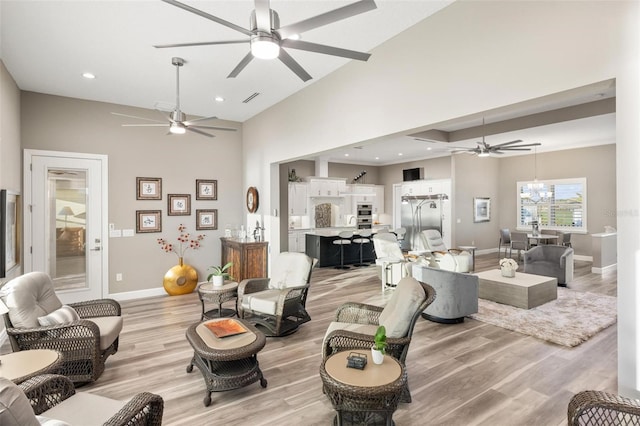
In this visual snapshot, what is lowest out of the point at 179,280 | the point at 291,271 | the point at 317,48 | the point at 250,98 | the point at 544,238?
the point at 179,280

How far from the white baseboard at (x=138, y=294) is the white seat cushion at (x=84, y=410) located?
4258mm

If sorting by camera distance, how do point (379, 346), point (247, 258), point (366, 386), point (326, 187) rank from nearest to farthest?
1. point (366, 386)
2. point (379, 346)
3. point (247, 258)
4. point (326, 187)

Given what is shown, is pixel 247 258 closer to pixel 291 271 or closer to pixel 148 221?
pixel 291 271

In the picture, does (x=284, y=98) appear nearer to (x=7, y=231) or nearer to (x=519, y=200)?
(x=7, y=231)

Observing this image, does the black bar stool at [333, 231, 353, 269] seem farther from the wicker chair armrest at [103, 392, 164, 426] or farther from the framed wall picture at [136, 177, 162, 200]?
the wicker chair armrest at [103, 392, 164, 426]

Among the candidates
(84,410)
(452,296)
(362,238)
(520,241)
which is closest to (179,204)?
(362,238)

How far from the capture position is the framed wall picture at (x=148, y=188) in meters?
5.74

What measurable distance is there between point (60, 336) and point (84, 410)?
138 cm

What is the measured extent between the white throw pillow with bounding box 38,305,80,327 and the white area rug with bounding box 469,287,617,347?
4717 millimetres

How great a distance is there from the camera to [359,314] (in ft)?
9.98

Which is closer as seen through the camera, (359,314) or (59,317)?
(59,317)

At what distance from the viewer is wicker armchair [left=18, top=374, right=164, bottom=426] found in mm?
1590

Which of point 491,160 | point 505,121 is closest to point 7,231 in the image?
point 505,121

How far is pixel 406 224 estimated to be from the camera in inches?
426
